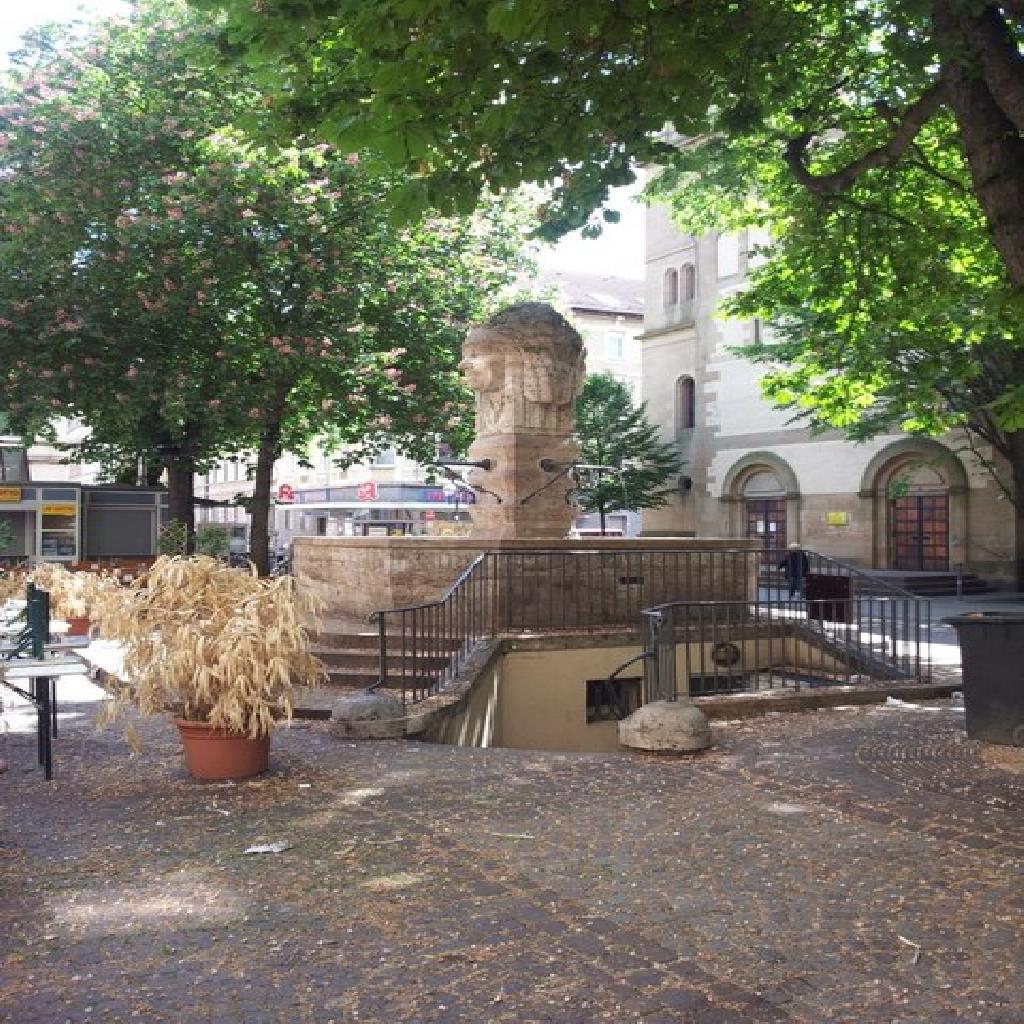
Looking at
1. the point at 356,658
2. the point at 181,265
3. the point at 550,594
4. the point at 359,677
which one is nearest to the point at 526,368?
the point at 550,594

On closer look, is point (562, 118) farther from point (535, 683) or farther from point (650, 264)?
point (650, 264)

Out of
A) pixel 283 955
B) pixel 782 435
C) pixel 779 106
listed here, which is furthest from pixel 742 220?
pixel 782 435

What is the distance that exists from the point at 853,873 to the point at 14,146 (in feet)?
69.4

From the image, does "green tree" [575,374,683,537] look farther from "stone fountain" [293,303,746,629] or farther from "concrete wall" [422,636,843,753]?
"concrete wall" [422,636,843,753]

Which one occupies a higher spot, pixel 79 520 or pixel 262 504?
pixel 262 504

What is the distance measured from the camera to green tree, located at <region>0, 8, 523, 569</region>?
65.3 feet

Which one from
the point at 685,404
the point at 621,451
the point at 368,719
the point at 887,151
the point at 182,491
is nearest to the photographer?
the point at 368,719

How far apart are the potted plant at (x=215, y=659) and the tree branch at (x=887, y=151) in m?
5.47

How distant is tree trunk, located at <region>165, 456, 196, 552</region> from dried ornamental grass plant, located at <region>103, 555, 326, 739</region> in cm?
1797

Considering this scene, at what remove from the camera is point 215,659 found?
6312 millimetres

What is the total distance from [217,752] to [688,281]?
36.4 m

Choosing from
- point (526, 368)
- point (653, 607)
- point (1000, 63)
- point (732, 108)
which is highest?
point (732, 108)

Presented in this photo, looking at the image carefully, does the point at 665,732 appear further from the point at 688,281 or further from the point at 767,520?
the point at 688,281

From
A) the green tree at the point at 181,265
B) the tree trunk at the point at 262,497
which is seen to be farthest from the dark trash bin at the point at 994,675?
the tree trunk at the point at 262,497
